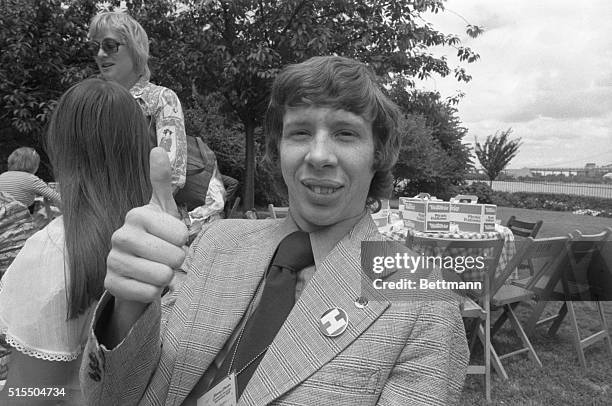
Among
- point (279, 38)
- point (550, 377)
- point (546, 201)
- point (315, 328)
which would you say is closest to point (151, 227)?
point (315, 328)

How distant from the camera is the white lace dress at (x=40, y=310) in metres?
1.12

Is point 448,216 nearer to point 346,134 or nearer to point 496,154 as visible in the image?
point 346,134

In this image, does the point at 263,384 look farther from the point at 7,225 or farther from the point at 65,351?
the point at 7,225

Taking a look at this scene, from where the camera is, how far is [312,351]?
3.24ft

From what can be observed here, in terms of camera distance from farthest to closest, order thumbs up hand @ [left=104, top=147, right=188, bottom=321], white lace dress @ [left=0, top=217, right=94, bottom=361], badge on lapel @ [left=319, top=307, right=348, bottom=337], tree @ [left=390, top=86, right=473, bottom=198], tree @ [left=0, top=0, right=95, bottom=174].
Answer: tree @ [left=390, top=86, right=473, bottom=198] < tree @ [left=0, top=0, right=95, bottom=174] < white lace dress @ [left=0, top=217, right=94, bottom=361] < badge on lapel @ [left=319, top=307, right=348, bottom=337] < thumbs up hand @ [left=104, top=147, right=188, bottom=321]

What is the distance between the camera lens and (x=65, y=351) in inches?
44.6

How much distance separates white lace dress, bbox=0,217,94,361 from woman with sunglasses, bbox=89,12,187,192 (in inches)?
24.8

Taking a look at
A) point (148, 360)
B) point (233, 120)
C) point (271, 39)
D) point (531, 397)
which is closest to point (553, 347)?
point (531, 397)

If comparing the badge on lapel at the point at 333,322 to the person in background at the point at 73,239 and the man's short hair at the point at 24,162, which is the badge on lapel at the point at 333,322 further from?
the man's short hair at the point at 24,162

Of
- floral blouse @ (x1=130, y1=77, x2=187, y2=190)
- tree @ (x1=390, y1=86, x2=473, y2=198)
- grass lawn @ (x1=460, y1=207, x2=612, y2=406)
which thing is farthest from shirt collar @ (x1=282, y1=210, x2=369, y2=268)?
tree @ (x1=390, y1=86, x2=473, y2=198)

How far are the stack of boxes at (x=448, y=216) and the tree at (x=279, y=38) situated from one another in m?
3.31

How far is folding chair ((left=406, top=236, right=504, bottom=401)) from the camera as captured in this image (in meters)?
3.08

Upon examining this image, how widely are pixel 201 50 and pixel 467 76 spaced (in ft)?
15.8

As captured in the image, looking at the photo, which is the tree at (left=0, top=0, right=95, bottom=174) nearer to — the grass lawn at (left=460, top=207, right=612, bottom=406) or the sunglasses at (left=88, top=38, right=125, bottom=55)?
the sunglasses at (left=88, top=38, right=125, bottom=55)
